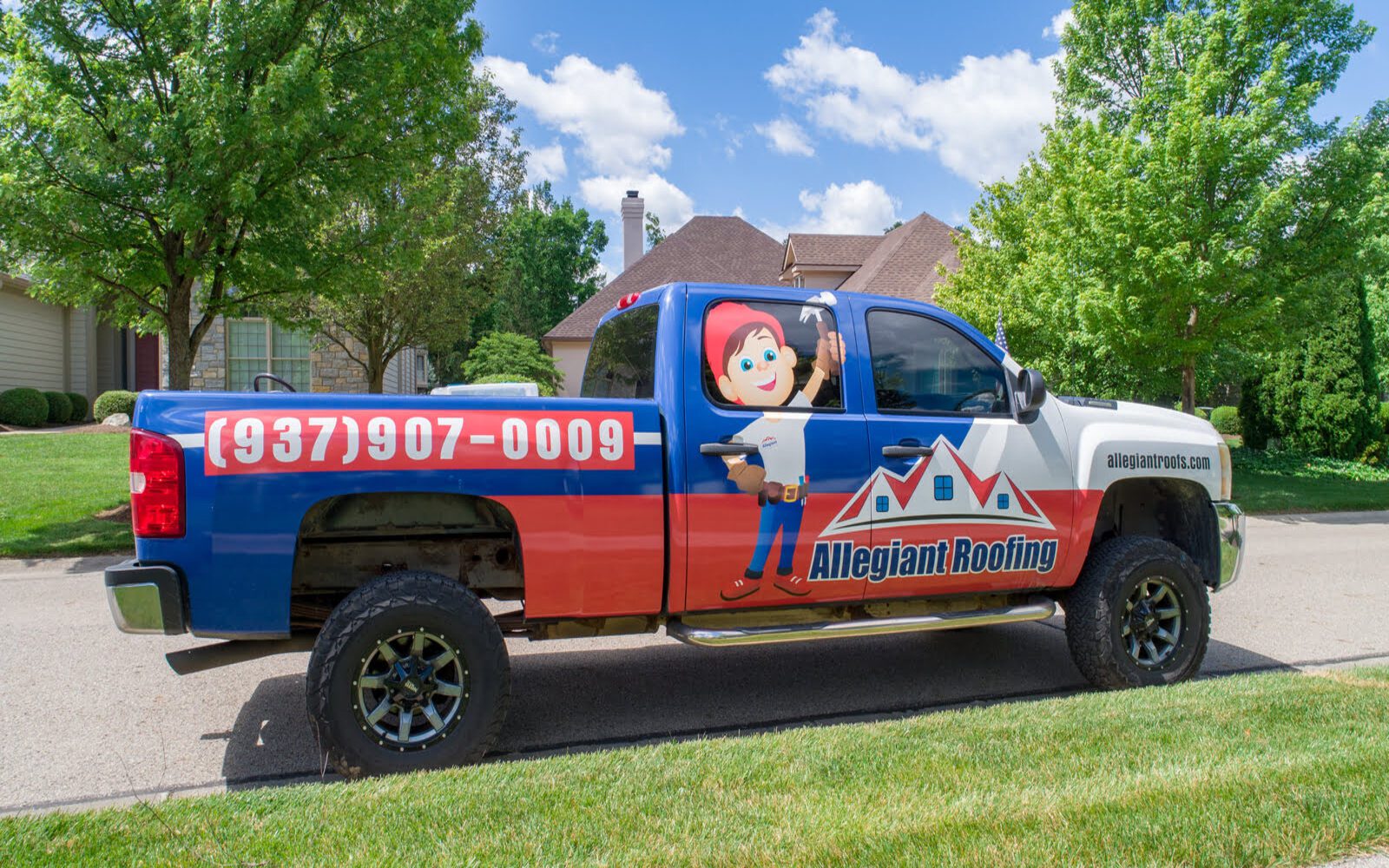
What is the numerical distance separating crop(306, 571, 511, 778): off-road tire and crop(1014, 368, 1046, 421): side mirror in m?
2.91

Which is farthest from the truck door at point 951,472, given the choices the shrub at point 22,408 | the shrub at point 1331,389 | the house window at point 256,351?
the shrub at point 22,408

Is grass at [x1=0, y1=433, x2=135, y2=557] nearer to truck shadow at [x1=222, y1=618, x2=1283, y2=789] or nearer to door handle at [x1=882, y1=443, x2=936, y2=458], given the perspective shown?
truck shadow at [x1=222, y1=618, x2=1283, y2=789]

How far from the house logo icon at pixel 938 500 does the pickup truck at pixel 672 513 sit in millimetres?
11

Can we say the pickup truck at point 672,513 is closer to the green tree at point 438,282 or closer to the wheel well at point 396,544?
the wheel well at point 396,544

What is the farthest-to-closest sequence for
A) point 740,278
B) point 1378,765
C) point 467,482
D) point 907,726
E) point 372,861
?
point 740,278 → point 907,726 → point 467,482 → point 1378,765 → point 372,861

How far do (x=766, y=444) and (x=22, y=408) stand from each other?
22119 mm

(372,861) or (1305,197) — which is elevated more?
(1305,197)

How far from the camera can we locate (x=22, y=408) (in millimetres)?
20484

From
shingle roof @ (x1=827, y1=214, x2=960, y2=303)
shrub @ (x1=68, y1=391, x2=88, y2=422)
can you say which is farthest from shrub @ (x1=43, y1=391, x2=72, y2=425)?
shingle roof @ (x1=827, y1=214, x2=960, y2=303)

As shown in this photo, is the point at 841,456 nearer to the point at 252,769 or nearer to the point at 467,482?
the point at 467,482

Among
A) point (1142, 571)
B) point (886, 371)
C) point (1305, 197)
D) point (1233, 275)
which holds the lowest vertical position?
point (1142, 571)

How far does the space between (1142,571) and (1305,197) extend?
40.4 ft

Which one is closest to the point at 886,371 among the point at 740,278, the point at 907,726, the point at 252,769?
the point at 907,726

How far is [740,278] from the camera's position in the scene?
114ft
